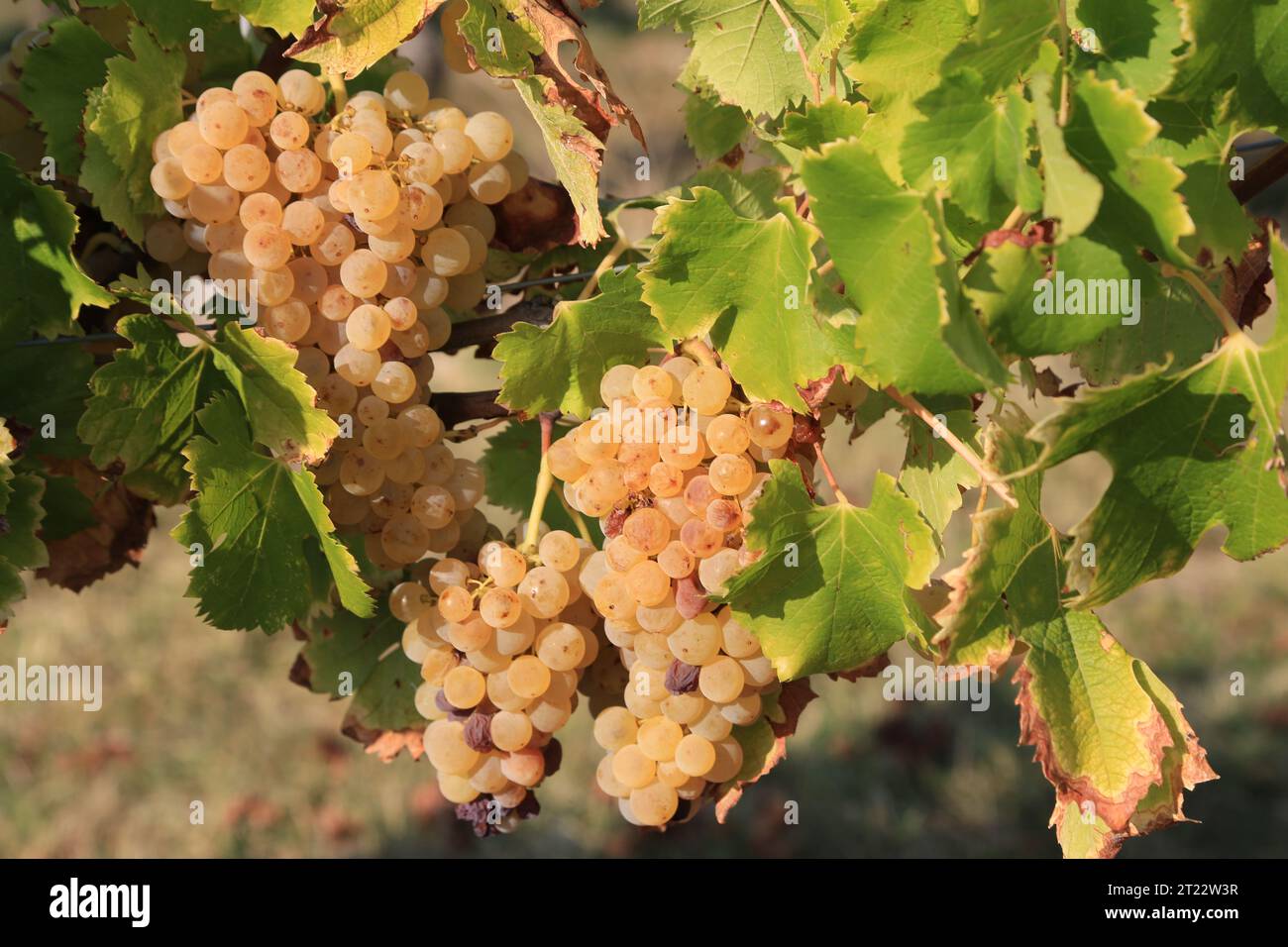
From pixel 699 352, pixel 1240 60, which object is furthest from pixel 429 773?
pixel 1240 60

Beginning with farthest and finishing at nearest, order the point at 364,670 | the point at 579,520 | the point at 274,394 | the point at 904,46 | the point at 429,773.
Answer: the point at 429,773 < the point at 364,670 < the point at 579,520 < the point at 274,394 < the point at 904,46

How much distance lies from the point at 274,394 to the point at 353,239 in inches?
4.7

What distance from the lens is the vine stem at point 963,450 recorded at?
632mm

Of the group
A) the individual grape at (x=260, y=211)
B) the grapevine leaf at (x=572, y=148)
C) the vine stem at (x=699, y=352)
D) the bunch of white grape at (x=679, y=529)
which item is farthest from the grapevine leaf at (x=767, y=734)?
the individual grape at (x=260, y=211)

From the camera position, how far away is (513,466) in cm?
97

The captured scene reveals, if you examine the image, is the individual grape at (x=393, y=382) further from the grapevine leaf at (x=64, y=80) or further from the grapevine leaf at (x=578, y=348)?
the grapevine leaf at (x=64, y=80)

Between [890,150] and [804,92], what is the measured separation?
225mm

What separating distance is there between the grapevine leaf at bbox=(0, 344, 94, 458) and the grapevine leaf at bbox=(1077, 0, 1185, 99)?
0.66 metres

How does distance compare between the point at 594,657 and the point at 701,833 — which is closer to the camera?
the point at 594,657

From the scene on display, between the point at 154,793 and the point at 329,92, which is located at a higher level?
the point at 329,92

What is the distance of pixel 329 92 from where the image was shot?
830 mm

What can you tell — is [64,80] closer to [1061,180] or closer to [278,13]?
[278,13]

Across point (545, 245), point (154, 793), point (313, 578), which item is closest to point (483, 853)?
point (154, 793)

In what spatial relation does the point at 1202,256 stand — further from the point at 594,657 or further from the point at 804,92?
the point at 594,657
